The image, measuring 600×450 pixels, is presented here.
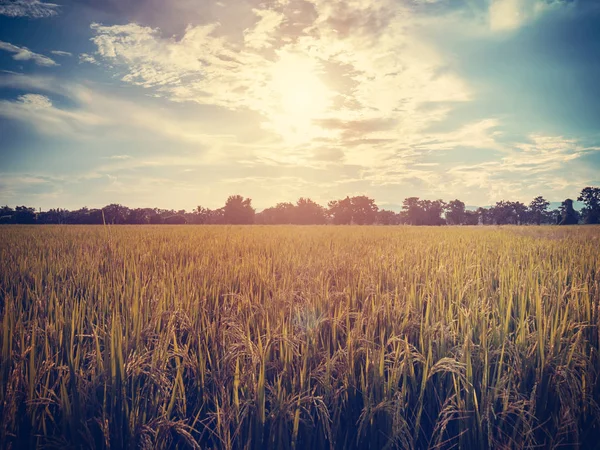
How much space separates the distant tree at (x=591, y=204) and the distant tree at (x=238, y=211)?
73.5m

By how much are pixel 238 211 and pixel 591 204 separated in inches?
3125

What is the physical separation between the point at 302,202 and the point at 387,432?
88.1 metres

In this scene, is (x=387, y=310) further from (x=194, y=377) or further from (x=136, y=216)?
(x=136, y=216)

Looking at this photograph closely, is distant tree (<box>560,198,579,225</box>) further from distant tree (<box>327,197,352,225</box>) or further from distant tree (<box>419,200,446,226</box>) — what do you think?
distant tree (<box>327,197,352,225</box>)

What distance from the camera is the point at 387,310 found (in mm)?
2803

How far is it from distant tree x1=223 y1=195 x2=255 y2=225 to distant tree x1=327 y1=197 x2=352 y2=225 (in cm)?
2351

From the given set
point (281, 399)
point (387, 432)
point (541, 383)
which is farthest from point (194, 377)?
point (541, 383)

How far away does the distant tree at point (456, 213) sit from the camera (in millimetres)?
97438

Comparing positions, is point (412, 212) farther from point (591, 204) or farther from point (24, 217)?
point (24, 217)

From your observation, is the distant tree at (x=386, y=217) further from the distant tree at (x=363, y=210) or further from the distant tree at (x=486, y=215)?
the distant tree at (x=486, y=215)

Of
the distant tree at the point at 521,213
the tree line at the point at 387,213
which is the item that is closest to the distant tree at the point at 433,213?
the tree line at the point at 387,213

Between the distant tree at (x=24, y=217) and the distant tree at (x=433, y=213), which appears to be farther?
the distant tree at (x=433, y=213)

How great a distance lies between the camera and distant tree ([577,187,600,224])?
2677 inches

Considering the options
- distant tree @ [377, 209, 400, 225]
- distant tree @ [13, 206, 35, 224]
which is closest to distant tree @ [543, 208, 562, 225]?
distant tree @ [377, 209, 400, 225]
